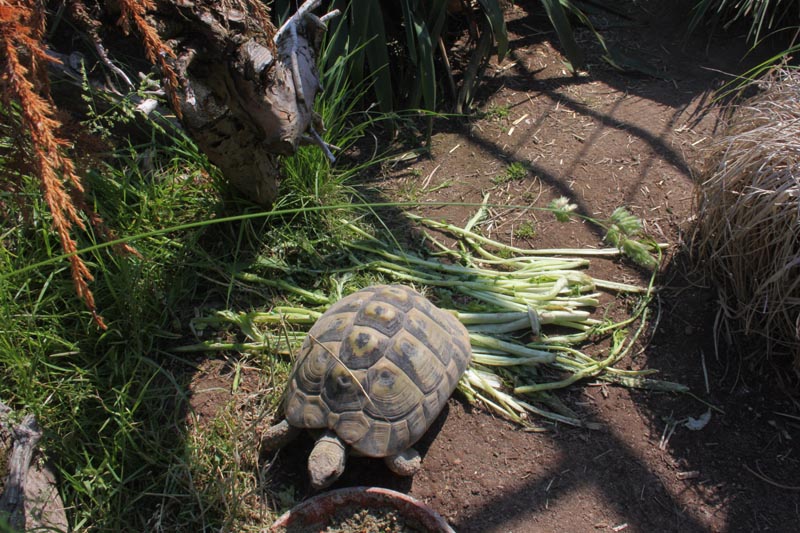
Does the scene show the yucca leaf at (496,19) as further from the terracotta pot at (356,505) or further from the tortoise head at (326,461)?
the terracotta pot at (356,505)

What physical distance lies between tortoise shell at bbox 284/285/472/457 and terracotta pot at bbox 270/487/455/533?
0.15 metres

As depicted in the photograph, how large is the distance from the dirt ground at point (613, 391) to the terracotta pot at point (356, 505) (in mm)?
182

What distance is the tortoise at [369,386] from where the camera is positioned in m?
2.26

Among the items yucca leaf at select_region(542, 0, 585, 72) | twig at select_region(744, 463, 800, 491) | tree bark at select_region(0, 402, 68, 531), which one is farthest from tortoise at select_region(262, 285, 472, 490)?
yucca leaf at select_region(542, 0, 585, 72)

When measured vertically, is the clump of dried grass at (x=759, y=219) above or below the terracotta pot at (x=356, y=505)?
above

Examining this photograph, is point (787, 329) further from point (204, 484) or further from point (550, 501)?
point (204, 484)

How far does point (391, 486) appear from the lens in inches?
95.0

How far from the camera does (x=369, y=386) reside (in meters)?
2.30

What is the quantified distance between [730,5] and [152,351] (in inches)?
179

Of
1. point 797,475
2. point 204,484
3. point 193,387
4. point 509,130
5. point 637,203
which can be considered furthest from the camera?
point 509,130

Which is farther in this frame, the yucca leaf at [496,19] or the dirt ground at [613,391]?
the yucca leaf at [496,19]

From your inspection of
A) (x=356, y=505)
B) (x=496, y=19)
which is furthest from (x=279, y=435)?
(x=496, y=19)

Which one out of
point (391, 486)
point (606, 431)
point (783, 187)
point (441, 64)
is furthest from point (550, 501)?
point (441, 64)

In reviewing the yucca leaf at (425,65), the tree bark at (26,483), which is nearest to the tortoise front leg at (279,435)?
the tree bark at (26,483)
